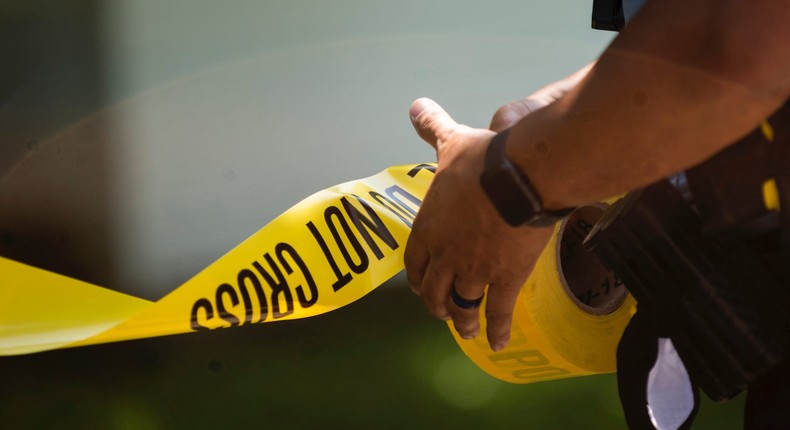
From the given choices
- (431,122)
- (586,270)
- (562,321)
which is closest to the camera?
(431,122)

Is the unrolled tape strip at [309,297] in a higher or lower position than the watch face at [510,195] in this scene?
lower

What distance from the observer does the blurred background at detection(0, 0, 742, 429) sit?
1236 millimetres

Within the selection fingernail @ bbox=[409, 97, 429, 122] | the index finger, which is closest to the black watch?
the index finger

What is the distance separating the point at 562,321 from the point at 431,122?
0.36 meters

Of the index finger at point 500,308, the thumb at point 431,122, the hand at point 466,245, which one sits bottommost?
the index finger at point 500,308

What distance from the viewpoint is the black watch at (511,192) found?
737 mm

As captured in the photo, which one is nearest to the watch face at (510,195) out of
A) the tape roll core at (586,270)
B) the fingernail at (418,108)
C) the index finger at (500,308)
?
the index finger at (500,308)

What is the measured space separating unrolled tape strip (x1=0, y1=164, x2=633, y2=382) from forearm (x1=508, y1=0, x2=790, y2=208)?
1.26ft

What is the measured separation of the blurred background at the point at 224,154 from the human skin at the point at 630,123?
1.85 feet

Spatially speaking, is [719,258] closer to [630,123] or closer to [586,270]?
[630,123]

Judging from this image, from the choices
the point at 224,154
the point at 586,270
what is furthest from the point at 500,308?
the point at 224,154

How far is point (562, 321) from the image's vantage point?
1.12m

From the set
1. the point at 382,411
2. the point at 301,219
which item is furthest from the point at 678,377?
the point at 382,411

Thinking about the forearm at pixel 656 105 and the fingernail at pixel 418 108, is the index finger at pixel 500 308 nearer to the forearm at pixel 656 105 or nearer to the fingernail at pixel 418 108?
the forearm at pixel 656 105
